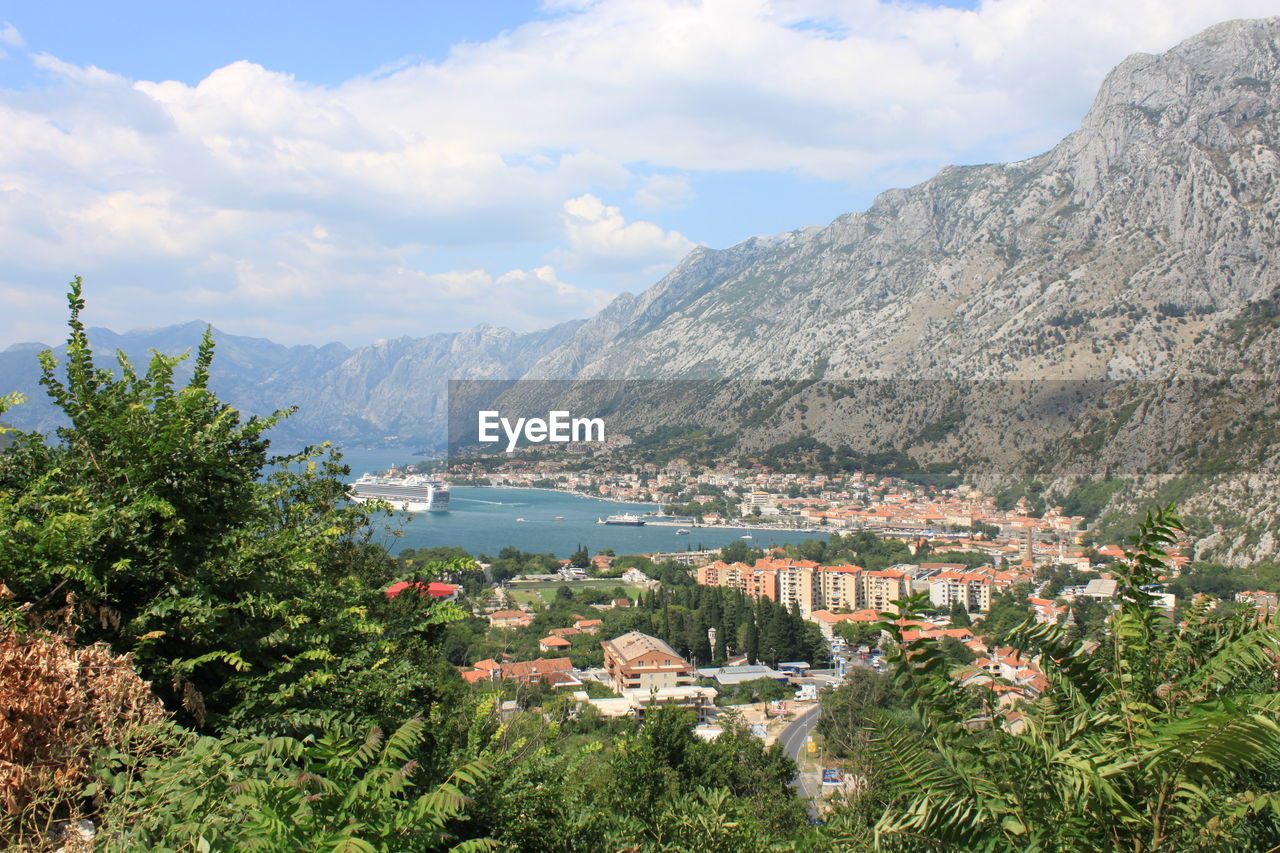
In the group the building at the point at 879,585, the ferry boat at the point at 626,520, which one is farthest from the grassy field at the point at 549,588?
the ferry boat at the point at 626,520

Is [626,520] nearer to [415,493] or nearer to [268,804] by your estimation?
[415,493]

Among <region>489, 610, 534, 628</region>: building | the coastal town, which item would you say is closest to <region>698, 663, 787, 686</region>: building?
the coastal town

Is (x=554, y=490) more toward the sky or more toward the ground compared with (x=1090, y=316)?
more toward the ground

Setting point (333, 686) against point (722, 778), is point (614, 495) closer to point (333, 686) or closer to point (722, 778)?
point (722, 778)

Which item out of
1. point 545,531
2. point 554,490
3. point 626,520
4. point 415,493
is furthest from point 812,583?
point 554,490

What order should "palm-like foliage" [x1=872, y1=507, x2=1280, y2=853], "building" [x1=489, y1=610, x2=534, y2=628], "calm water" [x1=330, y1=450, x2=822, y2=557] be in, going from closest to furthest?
"palm-like foliage" [x1=872, y1=507, x2=1280, y2=853] → "building" [x1=489, y1=610, x2=534, y2=628] → "calm water" [x1=330, y1=450, x2=822, y2=557]

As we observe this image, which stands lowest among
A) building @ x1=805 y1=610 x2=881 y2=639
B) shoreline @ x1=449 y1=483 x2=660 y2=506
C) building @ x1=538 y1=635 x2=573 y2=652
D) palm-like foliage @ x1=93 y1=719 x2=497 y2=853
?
building @ x1=805 y1=610 x2=881 y2=639

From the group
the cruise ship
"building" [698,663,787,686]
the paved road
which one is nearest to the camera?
the paved road

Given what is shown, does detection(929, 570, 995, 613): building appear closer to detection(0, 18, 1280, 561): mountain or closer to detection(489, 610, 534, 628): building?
detection(0, 18, 1280, 561): mountain
